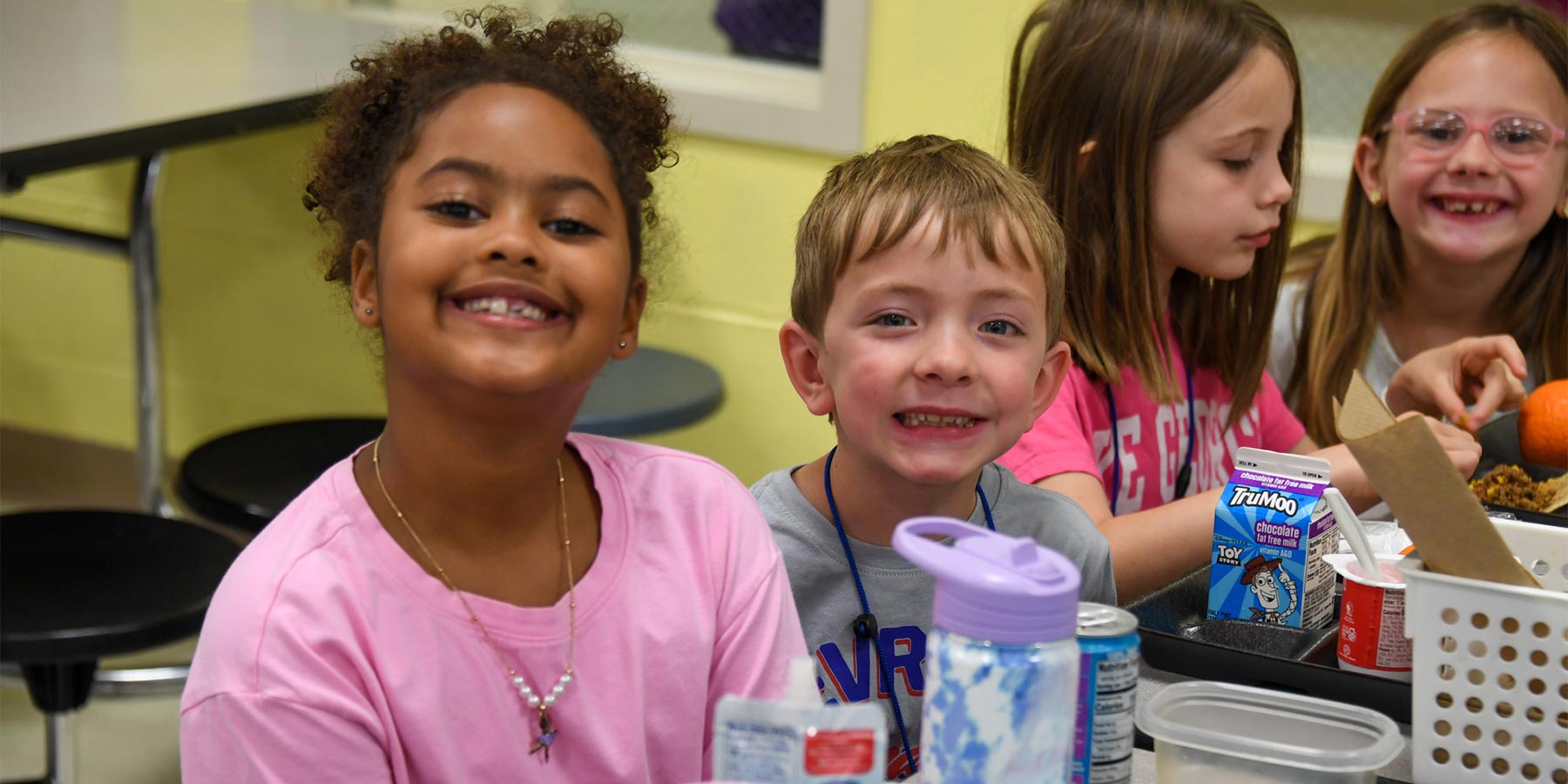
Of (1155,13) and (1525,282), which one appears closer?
(1155,13)

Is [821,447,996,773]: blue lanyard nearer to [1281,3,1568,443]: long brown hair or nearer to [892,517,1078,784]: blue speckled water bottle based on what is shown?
[892,517,1078,784]: blue speckled water bottle

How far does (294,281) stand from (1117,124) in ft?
7.46

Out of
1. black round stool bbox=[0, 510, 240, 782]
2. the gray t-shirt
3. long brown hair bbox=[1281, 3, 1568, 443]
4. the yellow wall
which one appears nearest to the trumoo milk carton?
the gray t-shirt

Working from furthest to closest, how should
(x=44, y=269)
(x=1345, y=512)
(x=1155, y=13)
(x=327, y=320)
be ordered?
(x=44, y=269)
(x=327, y=320)
(x=1155, y=13)
(x=1345, y=512)

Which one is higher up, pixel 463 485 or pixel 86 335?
pixel 463 485

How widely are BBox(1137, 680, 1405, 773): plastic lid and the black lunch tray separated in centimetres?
18

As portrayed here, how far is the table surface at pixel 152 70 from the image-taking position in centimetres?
203

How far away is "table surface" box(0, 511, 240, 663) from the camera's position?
161cm

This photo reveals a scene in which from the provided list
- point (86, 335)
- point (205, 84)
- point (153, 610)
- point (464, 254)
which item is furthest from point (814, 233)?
point (86, 335)

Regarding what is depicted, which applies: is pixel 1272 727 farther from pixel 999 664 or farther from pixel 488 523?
pixel 488 523

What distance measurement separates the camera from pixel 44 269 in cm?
355

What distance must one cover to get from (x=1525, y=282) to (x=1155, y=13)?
0.74 metres

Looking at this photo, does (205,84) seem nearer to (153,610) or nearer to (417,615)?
(153,610)

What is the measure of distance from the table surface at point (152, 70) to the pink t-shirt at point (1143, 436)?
38.6 inches
